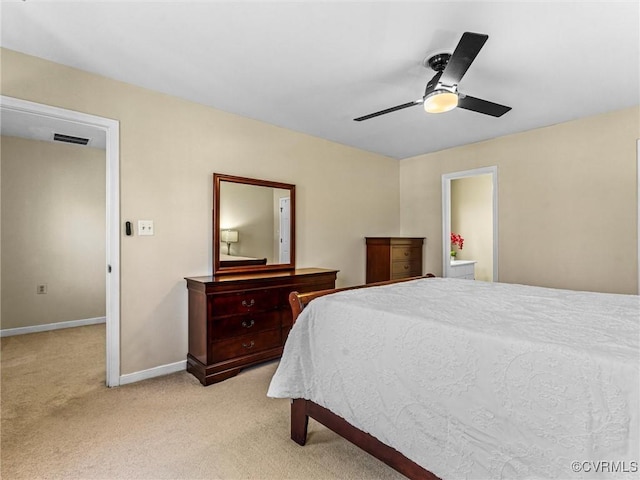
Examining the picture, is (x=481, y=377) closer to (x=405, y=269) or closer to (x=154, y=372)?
(x=154, y=372)

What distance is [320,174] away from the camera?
163 inches

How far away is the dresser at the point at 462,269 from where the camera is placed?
472 cm

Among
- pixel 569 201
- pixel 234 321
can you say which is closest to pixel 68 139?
pixel 234 321

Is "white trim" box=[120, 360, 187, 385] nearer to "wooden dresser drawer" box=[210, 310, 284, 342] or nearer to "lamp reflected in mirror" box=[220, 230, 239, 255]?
"wooden dresser drawer" box=[210, 310, 284, 342]

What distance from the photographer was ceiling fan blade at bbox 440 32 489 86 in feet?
5.38

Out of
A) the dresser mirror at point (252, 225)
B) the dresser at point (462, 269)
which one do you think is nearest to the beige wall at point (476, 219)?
the dresser at point (462, 269)

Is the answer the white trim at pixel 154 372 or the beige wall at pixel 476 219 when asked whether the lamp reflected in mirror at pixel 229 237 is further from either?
the beige wall at pixel 476 219

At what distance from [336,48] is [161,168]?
175cm

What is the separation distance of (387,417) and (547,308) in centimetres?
92

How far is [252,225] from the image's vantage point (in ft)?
11.3

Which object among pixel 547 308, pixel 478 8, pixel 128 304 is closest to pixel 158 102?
pixel 128 304

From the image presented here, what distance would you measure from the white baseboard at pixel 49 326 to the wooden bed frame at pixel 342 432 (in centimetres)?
350

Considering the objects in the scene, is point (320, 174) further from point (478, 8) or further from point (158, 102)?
point (478, 8)

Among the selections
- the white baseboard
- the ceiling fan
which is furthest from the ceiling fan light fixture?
the white baseboard
